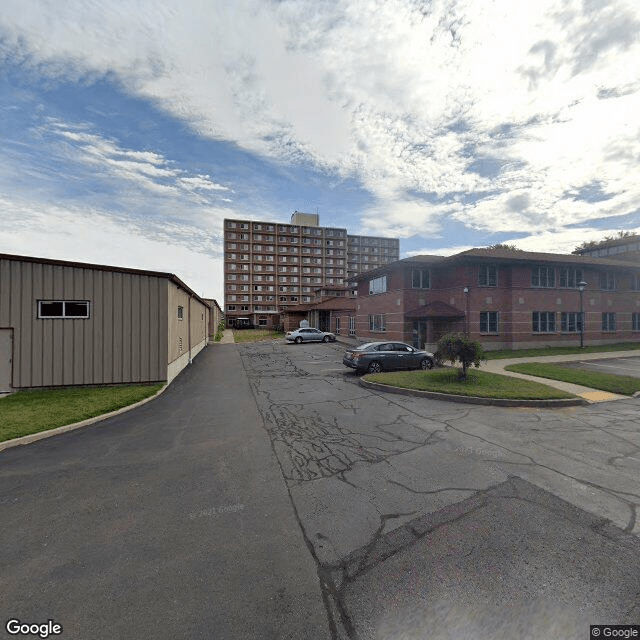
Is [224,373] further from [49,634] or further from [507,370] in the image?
[507,370]

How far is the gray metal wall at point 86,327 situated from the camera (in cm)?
1106

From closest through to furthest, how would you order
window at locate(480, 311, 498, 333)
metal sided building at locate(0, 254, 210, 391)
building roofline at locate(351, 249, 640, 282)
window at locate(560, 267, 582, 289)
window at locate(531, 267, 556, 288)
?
metal sided building at locate(0, 254, 210, 391)
building roofline at locate(351, 249, 640, 282)
window at locate(480, 311, 498, 333)
window at locate(531, 267, 556, 288)
window at locate(560, 267, 582, 289)

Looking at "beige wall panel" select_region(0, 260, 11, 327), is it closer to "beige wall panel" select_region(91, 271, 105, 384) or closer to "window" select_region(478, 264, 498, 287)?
"beige wall panel" select_region(91, 271, 105, 384)

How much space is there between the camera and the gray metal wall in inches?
436

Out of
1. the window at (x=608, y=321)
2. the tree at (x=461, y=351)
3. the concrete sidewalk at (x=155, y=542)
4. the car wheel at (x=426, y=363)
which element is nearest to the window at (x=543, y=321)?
the window at (x=608, y=321)

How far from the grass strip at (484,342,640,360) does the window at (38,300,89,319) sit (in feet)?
71.3

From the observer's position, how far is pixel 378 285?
28.2 m

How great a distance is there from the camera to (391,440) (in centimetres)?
694

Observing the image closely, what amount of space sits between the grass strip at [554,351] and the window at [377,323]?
26.9 feet

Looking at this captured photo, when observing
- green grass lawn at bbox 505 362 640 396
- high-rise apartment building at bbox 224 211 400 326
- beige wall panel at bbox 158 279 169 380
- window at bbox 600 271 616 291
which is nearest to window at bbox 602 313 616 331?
window at bbox 600 271 616 291

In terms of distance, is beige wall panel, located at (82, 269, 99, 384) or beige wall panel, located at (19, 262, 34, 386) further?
beige wall panel, located at (82, 269, 99, 384)

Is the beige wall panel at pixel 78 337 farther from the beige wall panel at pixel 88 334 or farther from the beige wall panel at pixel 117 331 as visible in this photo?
the beige wall panel at pixel 117 331

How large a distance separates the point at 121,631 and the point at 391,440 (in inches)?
214

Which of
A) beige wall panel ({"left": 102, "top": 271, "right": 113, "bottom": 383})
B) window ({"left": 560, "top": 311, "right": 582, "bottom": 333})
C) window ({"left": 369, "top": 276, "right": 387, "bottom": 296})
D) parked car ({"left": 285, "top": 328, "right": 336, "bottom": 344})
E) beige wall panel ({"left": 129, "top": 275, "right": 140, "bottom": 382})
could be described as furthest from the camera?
parked car ({"left": 285, "top": 328, "right": 336, "bottom": 344})
